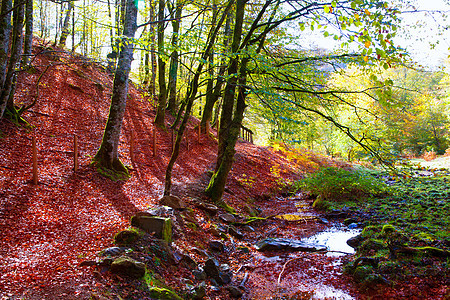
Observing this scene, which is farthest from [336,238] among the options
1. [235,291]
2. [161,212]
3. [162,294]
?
[162,294]

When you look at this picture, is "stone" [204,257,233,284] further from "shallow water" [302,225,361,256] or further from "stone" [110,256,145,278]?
"shallow water" [302,225,361,256]

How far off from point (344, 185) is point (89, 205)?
9.20 metres

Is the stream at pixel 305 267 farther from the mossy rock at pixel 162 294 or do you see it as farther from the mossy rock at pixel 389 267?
the mossy rock at pixel 162 294

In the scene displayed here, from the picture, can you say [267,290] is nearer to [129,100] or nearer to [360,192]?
[360,192]

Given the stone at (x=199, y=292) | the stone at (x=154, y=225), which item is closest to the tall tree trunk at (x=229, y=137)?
the stone at (x=154, y=225)

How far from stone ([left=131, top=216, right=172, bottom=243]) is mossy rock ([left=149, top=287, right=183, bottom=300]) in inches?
58.9

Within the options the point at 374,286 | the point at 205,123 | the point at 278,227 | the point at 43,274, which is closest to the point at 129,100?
the point at 205,123

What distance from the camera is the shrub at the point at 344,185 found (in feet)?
35.6

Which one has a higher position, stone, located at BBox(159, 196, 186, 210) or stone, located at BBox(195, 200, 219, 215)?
stone, located at BBox(159, 196, 186, 210)

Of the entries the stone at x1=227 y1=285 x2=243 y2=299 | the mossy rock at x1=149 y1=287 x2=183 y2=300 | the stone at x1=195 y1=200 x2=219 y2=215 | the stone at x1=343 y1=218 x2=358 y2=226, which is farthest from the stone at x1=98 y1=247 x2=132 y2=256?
the stone at x1=343 y1=218 x2=358 y2=226

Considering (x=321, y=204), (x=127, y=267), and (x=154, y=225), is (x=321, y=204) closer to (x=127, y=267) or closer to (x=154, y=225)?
(x=154, y=225)

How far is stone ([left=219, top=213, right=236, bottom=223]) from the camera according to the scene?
802 cm

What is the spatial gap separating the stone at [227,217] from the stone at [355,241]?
10.3 feet

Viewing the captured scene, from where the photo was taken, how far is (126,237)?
4.82 metres
